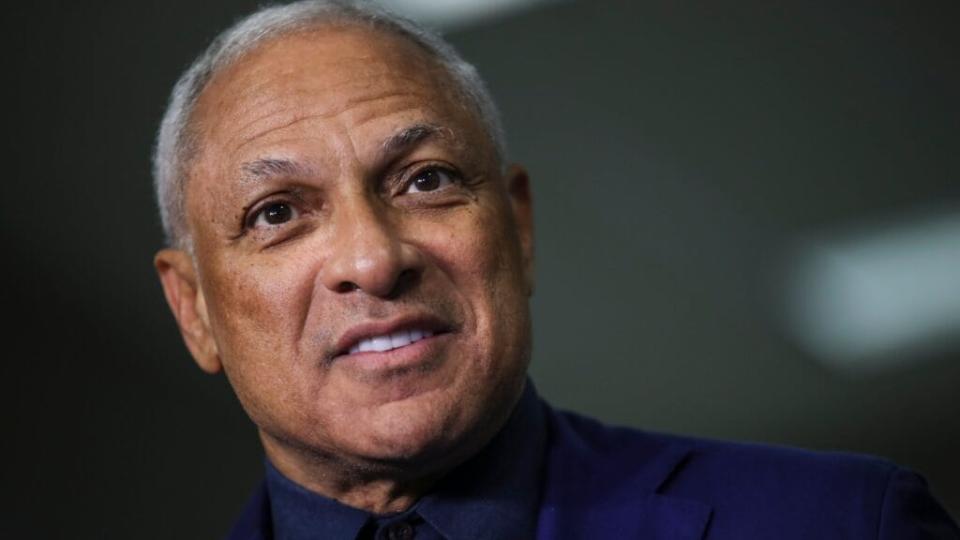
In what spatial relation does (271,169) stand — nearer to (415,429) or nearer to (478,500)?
(415,429)

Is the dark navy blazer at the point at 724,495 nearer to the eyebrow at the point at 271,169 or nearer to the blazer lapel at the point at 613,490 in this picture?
the blazer lapel at the point at 613,490

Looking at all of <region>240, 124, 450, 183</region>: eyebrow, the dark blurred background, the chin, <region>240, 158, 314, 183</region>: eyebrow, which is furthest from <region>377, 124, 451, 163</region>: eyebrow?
the dark blurred background

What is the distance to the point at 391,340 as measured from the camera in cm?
209

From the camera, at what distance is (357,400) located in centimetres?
209

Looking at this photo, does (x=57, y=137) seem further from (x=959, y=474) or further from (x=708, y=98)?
(x=959, y=474)

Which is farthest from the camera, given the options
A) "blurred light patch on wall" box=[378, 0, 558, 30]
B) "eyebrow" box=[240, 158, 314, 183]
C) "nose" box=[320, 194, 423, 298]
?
"blurred light patch on wall" box=[378, 0, 558, 30]

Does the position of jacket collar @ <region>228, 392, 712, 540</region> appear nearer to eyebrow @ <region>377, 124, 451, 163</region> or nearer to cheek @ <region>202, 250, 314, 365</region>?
cheek @ <region>202, 250, 314, 365</region>

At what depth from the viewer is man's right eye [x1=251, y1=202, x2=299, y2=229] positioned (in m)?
2.21

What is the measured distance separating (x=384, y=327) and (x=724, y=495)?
0.57m

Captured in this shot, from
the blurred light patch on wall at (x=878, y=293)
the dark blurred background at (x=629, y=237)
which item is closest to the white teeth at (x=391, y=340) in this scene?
the dark blurred background at (x=629, y=237)

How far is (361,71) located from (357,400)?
52 centimetres

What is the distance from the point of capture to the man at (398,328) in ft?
6.89

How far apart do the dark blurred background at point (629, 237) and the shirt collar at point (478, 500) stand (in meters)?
2.57

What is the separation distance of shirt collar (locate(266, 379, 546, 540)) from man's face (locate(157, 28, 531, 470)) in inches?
3.6
